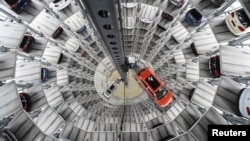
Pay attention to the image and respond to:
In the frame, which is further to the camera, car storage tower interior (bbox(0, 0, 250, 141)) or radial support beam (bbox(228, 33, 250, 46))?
car storage tower interior (bbox(0, 0, 250, 141))

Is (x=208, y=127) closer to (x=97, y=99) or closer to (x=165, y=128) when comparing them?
(x=165, y=128)

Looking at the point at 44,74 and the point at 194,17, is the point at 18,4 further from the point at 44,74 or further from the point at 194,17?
the point at 194,17

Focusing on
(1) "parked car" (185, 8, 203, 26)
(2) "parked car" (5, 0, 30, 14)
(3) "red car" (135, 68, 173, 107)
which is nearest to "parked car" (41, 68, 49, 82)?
(2) "parked car" (5, 0, 30, 14)

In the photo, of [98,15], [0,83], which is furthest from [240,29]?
[0,83]

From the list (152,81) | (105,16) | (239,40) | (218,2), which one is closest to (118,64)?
(152,81)

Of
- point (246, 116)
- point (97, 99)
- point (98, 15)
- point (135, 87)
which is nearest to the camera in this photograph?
point (98, 15)

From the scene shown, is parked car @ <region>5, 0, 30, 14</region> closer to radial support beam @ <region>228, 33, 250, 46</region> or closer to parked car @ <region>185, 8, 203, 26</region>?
parked car @ <region>185, 8, 203, 26</region>

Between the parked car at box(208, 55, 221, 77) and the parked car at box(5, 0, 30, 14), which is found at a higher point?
the parked car at box(5, 0, 30, 14)
